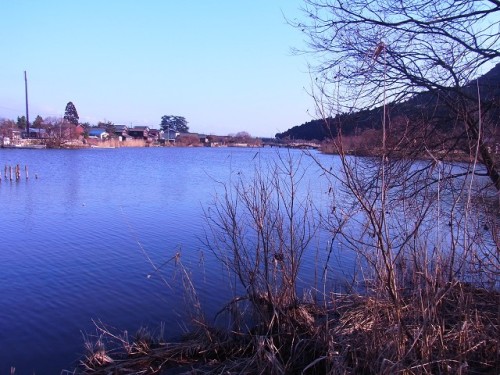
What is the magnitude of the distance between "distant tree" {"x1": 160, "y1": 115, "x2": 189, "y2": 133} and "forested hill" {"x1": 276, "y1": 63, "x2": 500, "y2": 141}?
157 metres

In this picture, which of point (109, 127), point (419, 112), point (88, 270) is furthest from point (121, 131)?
point (419, 112)

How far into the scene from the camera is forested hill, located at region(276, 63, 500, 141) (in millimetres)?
7633

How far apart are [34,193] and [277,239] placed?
24.1 metres

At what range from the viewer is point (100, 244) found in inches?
569

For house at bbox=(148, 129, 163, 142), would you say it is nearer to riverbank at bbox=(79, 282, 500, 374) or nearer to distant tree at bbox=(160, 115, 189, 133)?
distant tree at bbox=(160, 115, 189, 133)

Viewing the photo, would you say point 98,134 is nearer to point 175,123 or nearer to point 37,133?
point 37,133

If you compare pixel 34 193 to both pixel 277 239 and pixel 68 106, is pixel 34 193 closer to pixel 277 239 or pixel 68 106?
pixel 277 239

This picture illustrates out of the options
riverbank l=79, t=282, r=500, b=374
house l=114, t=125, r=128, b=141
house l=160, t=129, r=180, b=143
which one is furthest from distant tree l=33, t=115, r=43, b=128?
riverbank l=79, t=282, r=500, b=374

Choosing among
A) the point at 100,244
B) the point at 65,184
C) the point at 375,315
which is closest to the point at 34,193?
the point at 65,184

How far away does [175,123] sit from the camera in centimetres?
16525

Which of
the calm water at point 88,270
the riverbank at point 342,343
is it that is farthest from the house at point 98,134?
the riverbank at point 342,343

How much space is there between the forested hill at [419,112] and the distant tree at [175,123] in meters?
157

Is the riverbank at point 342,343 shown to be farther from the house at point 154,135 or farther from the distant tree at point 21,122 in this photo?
the house at point 154,135

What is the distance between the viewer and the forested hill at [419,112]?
25.0 ft
